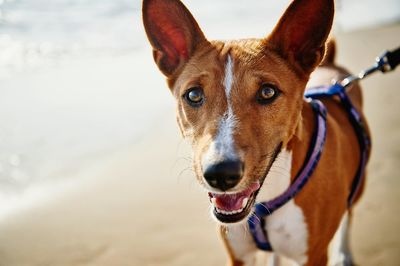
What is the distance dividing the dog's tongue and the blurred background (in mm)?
Answer: 403

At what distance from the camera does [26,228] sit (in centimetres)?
415

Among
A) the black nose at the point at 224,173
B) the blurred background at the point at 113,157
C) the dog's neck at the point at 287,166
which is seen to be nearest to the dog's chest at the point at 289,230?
the dog's neck at the point at 287,166

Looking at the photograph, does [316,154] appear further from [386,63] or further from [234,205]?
[386,63]

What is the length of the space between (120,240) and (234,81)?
7.44 ft

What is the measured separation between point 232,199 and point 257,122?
0.45 meters

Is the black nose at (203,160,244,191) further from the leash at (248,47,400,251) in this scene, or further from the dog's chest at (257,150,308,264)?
the leash at (248,47,400,251)

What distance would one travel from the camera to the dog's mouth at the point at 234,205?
7.70 feet

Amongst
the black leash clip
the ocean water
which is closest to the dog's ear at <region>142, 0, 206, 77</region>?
the black leash clip

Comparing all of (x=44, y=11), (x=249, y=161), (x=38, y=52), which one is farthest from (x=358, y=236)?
(x=44, y=11)

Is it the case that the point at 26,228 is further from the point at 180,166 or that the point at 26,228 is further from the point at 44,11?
the point at 44,11

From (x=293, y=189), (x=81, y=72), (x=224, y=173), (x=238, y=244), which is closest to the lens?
(x=224, y=173)

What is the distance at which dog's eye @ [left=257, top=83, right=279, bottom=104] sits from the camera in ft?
7.80

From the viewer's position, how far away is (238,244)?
290cm

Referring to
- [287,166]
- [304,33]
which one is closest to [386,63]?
[304,33]
